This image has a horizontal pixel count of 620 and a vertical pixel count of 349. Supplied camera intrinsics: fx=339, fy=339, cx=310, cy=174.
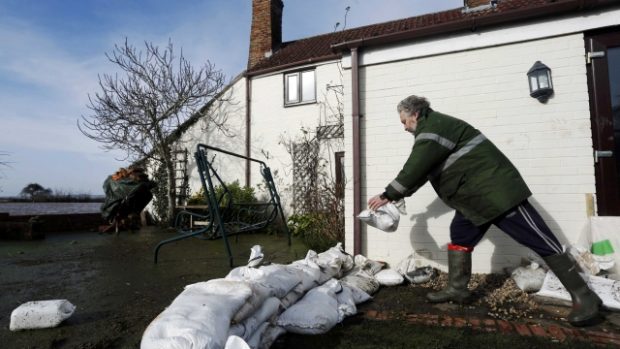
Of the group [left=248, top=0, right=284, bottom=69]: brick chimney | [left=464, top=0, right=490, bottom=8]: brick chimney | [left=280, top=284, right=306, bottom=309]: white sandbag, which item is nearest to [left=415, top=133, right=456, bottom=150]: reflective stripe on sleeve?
[left=280, top=284, right=306, bottom=309]: white sandbag

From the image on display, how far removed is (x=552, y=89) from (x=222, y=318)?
12.0ft

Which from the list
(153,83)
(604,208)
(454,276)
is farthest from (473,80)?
(153,83)

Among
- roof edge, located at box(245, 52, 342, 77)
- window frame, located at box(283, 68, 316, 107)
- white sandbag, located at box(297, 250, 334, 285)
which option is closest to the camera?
white sandbag, located at box(297, 250, 334, 285)

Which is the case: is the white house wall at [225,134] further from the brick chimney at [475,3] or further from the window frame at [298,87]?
the brick chimney at [475,3]

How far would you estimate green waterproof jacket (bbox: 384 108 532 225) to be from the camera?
7.84 ft

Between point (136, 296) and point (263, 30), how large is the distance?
9.89 m

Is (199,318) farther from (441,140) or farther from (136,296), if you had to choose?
(441,140)

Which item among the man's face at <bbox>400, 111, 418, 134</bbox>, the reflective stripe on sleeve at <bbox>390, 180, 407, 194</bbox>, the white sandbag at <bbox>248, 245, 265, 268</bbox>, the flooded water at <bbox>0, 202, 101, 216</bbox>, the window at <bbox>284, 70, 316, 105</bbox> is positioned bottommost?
the white sandbag at <bbox>248, 245, 265, 268</bbox>

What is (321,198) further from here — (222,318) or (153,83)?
(153,83)

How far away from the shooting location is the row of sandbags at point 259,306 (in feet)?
4.89

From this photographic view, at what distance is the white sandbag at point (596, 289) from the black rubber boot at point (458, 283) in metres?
0.60

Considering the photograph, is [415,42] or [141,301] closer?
[141,301]

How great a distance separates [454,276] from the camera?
107 inches

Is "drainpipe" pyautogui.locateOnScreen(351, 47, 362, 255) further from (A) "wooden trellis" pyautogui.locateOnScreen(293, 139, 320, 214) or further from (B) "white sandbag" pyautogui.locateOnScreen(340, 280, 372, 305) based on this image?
(A) "wooden trellis" pyautogui.locateOnScreen(293, 139, 320, 214)
